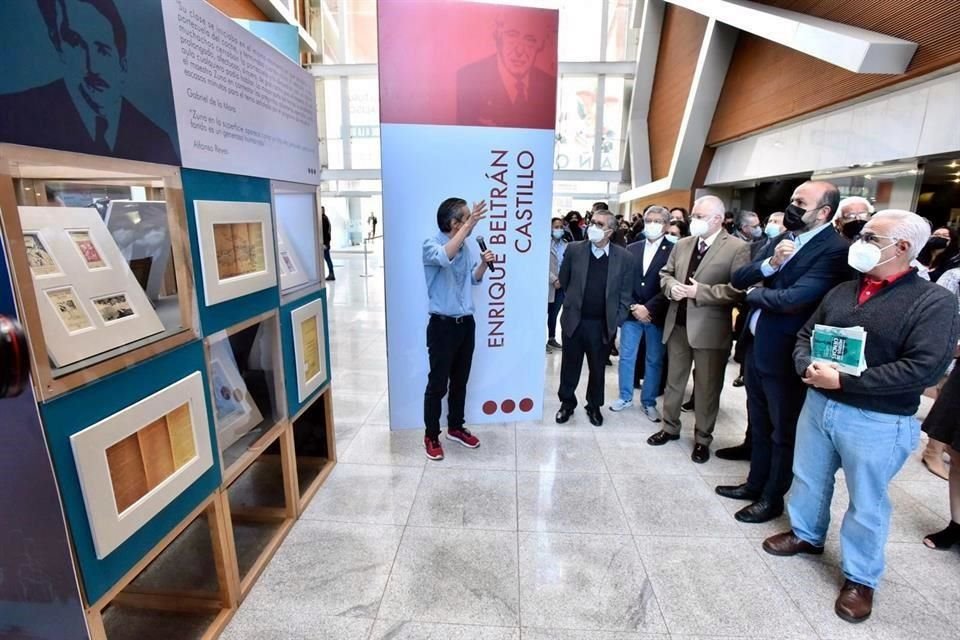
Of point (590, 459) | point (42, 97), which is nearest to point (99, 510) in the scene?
point (42, 97)

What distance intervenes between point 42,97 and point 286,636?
77.9 inches

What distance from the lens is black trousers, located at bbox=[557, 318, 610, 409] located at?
3.68 metres

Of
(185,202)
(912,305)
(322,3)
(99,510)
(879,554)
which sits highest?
(322,3)

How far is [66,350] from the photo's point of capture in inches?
50.8

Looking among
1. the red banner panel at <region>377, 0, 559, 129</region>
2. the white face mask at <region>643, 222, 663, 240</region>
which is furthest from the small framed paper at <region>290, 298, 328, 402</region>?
the white face mask at <region>643, 222, 663, 240</region>

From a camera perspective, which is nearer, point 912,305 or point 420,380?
point 912,305

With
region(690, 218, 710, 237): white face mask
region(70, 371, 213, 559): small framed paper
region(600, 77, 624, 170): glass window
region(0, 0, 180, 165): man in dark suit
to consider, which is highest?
region(600, 77, 624, 170): glass window

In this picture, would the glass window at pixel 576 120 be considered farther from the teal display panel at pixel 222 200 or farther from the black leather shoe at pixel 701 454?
the teal display panel at pixel 222 200

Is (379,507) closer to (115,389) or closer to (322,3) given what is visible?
(115,389)

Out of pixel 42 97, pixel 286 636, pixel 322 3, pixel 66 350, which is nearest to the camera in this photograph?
pixel 42 97

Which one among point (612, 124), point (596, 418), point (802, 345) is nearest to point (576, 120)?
point (612, 124)

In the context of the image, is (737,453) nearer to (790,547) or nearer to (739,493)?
(739,493)

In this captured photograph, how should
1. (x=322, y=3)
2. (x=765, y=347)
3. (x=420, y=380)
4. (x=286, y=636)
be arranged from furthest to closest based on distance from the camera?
(x=322, y=3) < (x=420, y=380) < (x=765, y=347) < (x=286, y=636)

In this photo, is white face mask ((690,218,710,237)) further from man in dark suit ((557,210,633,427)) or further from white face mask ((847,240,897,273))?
white face mask ((847,240,897,273))
